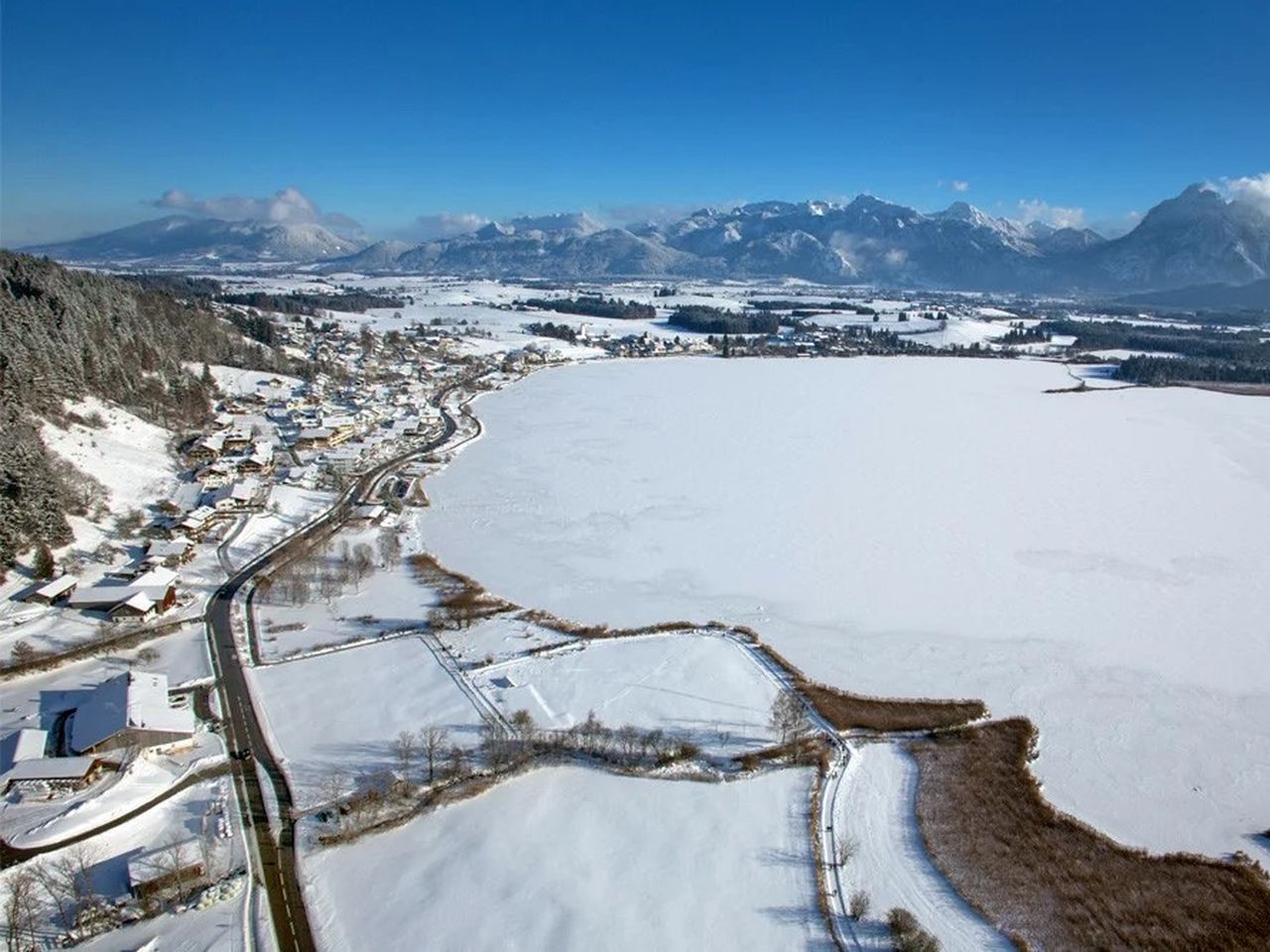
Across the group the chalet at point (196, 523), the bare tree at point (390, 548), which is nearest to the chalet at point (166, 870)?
the bare tree at point (390, 548)

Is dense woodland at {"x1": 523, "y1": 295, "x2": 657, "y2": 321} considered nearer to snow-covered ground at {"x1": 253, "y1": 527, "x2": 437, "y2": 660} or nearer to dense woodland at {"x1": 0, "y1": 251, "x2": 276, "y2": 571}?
dense woodland at {"x1": 0, "y1": 251, "x2": 276, "y2": 571}


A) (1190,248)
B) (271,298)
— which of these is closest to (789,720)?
(271,298)

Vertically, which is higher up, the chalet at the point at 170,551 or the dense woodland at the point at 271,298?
the dense woodland at the point at 271,298

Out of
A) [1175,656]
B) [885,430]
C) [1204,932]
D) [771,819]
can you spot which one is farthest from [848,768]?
[885,430]

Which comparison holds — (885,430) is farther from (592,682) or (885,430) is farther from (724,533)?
(592,682)

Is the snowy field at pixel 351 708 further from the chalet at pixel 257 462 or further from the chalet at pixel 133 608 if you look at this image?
the chalet at pixel 257 462

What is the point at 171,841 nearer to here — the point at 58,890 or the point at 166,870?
the point at 166,870
